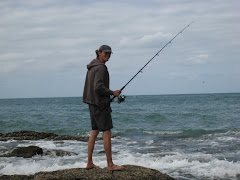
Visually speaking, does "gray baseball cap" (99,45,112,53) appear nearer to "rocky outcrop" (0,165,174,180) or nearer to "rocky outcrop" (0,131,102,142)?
"rocky outcrop" (0,165,174,180)

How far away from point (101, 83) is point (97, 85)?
0.06 metres

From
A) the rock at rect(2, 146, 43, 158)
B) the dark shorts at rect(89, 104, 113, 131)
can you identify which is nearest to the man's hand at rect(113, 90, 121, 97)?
the dark shorts at rect(89, 104, 113, 131)

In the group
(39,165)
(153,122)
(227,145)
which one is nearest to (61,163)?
(39,165)

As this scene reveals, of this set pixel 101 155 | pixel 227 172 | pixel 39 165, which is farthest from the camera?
pixel 101 155

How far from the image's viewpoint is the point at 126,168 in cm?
500

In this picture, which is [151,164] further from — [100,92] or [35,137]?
[35,137]

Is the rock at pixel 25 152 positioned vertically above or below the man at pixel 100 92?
below

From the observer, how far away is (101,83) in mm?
4453

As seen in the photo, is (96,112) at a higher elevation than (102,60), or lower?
lower

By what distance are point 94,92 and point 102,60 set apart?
50 centimetres

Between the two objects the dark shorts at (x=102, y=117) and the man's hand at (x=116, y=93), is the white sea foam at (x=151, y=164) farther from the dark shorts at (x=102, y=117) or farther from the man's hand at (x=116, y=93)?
the man's hand at (x=116, y=93)

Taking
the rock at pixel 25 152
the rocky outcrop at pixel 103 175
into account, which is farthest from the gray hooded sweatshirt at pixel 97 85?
the rock at pixel 25 152

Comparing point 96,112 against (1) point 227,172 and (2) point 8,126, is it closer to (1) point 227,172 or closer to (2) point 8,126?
(1) point 227,172

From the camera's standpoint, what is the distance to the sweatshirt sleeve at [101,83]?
445cm
